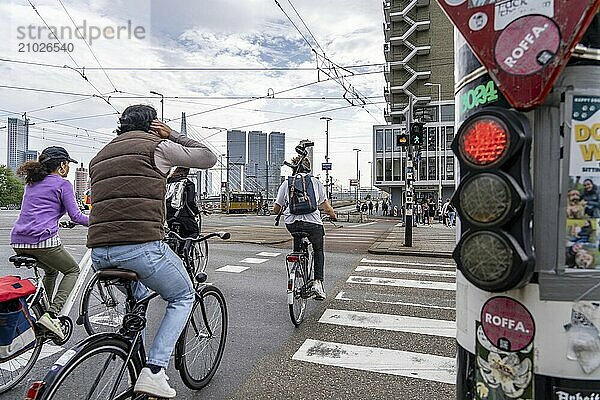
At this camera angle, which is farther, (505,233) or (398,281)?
(398,281)

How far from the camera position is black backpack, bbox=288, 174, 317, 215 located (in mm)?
5895

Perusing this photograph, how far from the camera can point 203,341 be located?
3957 mm

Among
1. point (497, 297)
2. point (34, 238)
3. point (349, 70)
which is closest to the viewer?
point (497, 297)

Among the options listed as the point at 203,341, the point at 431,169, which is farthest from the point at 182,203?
the point at 431,169

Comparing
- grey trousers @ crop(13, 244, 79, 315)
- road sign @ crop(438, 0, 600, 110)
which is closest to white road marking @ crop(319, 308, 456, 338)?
grey trousers @ crop(13, 244, 79, 315)

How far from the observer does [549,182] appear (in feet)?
5.35

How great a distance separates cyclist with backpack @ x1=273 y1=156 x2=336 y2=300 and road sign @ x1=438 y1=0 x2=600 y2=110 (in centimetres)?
422

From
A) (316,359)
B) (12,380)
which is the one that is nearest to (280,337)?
(316,359)

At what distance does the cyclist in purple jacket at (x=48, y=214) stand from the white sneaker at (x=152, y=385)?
193 centimetres

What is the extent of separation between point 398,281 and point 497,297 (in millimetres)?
7345

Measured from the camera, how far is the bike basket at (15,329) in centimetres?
355

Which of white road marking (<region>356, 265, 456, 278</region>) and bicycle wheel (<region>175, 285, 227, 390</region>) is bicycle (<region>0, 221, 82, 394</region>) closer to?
bicycle wheel (<region>175, 285, 227, 390</region>)

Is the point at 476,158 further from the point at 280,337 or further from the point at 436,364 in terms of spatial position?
the point at 280,337

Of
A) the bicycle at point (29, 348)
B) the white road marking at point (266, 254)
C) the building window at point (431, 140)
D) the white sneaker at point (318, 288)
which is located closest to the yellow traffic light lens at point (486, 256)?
the bicycle at point (29, 348)
